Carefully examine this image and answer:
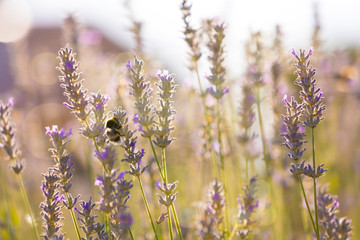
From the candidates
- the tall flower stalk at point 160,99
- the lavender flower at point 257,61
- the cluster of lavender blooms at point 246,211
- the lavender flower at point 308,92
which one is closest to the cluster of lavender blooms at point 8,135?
the tall flower stalk at point 160,99

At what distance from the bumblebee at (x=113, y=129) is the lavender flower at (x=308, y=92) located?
53cm

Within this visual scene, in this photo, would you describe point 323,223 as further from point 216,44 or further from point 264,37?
point 264,37

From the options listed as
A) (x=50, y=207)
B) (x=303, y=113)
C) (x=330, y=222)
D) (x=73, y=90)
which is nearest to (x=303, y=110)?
(x=303, y=113)

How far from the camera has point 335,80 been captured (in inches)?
130

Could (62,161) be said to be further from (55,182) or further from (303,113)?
(303,113)

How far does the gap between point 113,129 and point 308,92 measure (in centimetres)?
Answer: 57

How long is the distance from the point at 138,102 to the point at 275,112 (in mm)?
1087

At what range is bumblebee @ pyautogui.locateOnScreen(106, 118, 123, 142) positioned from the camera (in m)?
1.30

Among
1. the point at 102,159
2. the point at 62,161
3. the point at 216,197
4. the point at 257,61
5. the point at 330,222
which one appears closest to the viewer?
the point at 102,159

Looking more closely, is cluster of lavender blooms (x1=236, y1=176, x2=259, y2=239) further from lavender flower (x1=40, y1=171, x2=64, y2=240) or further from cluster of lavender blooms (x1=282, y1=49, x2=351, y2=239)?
lavender flower (x1=40, y1=171, x2=64, y2=240)

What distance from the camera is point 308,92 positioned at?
1194mm

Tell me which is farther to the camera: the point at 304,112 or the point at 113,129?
the point at 113,129

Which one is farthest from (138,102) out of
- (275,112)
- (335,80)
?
(335,80)

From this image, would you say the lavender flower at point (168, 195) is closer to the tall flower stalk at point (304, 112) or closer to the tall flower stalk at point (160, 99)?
the tall flower stalk at point (160, 99)
